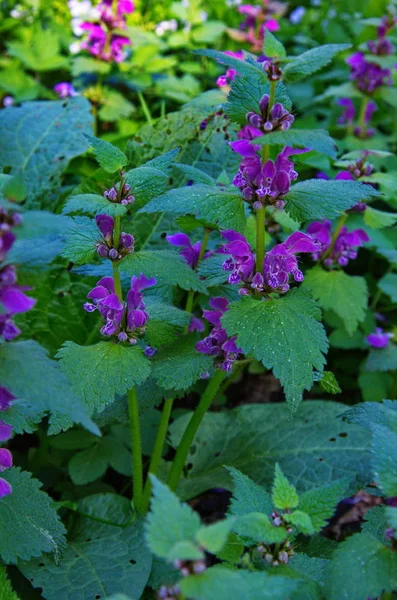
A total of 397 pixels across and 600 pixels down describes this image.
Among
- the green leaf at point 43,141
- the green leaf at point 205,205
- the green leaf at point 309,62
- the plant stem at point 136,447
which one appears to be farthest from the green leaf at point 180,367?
the green leaf at point 43,141

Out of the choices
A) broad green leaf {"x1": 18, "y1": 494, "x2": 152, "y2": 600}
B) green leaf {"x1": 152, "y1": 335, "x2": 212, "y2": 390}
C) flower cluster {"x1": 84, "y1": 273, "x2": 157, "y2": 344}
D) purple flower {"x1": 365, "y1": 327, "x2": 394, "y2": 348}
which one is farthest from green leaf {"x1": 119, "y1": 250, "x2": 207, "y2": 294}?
purple flower {"x1": 365, "y1": 327, "x2": 394, "y2": 348}

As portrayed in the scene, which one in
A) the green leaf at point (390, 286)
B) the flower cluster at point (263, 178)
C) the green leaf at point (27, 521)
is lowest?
the green leaf at point (390, 286)

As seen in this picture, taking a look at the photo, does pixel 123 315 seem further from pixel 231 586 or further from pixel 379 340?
pixel 379 340

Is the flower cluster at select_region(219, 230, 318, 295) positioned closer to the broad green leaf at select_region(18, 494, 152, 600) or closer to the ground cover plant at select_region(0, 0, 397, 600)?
the ground cover plant at select_region(0, 0, 397, 600)

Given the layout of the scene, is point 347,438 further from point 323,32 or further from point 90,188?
point 323,32

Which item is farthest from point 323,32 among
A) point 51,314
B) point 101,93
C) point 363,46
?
point 51,314

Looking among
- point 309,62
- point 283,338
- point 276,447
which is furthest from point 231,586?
point 276,447

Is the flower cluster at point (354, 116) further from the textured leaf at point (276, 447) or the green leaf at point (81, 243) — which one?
the green leaf at point (81, 243)
